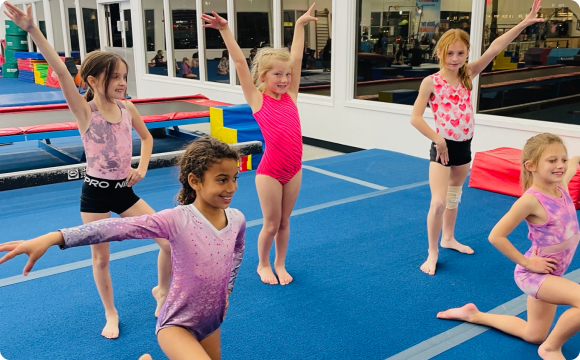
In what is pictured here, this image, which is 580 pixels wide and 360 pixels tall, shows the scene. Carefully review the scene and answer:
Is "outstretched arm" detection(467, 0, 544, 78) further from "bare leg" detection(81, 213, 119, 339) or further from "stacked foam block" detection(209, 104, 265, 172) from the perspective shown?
"stacked foam block" detection(209, 104, 265, 172)

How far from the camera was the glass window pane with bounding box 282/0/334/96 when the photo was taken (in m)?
8.16

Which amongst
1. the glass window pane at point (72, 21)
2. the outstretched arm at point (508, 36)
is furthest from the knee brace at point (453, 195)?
the glass window pane at point (72, 21)

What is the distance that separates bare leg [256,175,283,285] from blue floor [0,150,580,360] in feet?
0.62

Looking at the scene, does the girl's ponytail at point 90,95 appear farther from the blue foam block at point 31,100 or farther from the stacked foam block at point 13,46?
the stacked foam block at point 13,46

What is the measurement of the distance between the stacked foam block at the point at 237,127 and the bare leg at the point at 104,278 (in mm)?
3554

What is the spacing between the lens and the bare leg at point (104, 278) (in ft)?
8.16

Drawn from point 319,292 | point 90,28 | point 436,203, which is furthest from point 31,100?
point 436,203

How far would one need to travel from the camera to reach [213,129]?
264 inches

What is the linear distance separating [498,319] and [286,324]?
1.08 metres

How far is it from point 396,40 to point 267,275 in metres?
5.41

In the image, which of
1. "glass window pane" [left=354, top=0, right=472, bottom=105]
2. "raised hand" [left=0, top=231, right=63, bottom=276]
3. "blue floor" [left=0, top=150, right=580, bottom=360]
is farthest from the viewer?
"glass window pane" [left=354, top=0, right=472, bottom=105]

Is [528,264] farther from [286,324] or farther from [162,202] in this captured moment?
[162,202]

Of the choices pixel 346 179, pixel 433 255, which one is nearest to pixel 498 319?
pixel 433 255

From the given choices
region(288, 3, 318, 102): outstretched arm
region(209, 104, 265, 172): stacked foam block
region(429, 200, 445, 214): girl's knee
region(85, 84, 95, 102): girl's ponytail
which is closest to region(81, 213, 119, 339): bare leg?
region(85, 84, 95, 102): girl's ponytail
